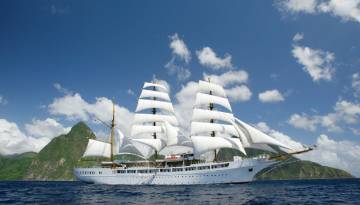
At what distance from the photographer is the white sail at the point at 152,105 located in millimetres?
91750

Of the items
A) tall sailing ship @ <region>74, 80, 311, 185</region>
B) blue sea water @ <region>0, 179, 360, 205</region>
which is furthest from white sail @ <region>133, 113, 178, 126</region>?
blue sea water @ <region>0, 179, 360, 205</region>

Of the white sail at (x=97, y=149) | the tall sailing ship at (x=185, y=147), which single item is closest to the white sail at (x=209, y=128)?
the tall sailing ship at (x=185, y=147)

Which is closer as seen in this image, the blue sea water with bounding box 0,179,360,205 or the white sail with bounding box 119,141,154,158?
the blue sea water with bounding box 0,179,360,205

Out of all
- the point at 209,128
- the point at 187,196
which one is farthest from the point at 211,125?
the point at 187,196

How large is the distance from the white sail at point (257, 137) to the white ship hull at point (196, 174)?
4712 mm

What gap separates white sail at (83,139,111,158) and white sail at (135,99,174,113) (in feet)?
45.2

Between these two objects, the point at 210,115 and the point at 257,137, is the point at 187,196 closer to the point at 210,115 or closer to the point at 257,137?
the point at 257,137

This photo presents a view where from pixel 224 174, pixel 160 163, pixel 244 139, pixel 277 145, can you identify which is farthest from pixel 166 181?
pixel 277 145

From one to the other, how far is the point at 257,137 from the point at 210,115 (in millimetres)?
16430

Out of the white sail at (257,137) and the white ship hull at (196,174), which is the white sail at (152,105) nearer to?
the white ship hull at (196,174)

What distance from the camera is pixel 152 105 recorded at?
304 feet

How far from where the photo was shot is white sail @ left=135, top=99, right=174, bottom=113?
301 feet

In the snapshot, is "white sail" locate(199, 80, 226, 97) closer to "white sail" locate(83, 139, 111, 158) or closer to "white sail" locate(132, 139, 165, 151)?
"white sail" locate(132, 139, 165, 151)

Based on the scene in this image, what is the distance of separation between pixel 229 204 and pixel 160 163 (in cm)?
4454
